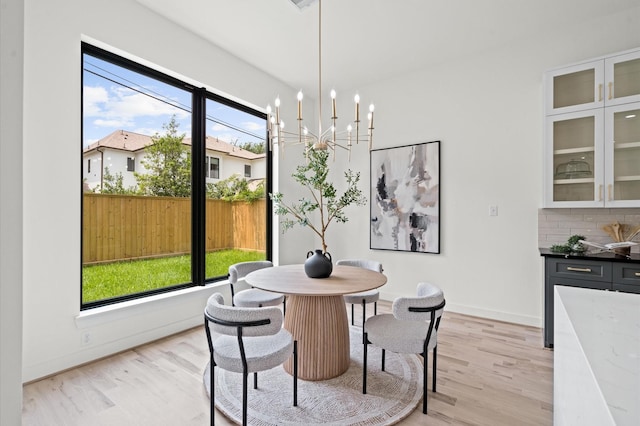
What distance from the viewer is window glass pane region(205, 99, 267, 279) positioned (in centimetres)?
356

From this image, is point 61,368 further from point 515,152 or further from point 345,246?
point 515,152

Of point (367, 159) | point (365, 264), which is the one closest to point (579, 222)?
point (365, 264)

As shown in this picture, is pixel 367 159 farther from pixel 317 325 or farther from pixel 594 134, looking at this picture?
pixel 317 325

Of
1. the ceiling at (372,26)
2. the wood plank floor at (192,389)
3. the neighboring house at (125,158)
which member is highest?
the ceiling at (372,26)

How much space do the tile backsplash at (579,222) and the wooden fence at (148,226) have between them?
3.38 metres

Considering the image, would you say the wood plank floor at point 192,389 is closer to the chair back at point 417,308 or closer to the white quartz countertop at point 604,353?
the chair back at point 417,308

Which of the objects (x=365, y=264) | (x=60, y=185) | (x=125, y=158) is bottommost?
(x=365, y=264)

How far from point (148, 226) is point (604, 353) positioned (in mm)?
3285

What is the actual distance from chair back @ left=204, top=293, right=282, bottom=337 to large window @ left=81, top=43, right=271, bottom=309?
1724 millimetres

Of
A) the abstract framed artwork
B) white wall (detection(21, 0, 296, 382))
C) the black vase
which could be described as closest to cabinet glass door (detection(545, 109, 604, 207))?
the abstract framed artwork

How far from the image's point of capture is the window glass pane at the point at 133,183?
261cm

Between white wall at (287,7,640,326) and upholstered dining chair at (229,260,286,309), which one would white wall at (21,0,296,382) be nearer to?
upholstered dining chair at (229,260,286,309)

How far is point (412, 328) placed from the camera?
2.04 metres

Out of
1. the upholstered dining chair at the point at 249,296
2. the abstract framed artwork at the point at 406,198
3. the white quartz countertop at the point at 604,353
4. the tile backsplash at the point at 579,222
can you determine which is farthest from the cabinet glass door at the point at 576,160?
the upholstered dining chair at the point at 249,296
